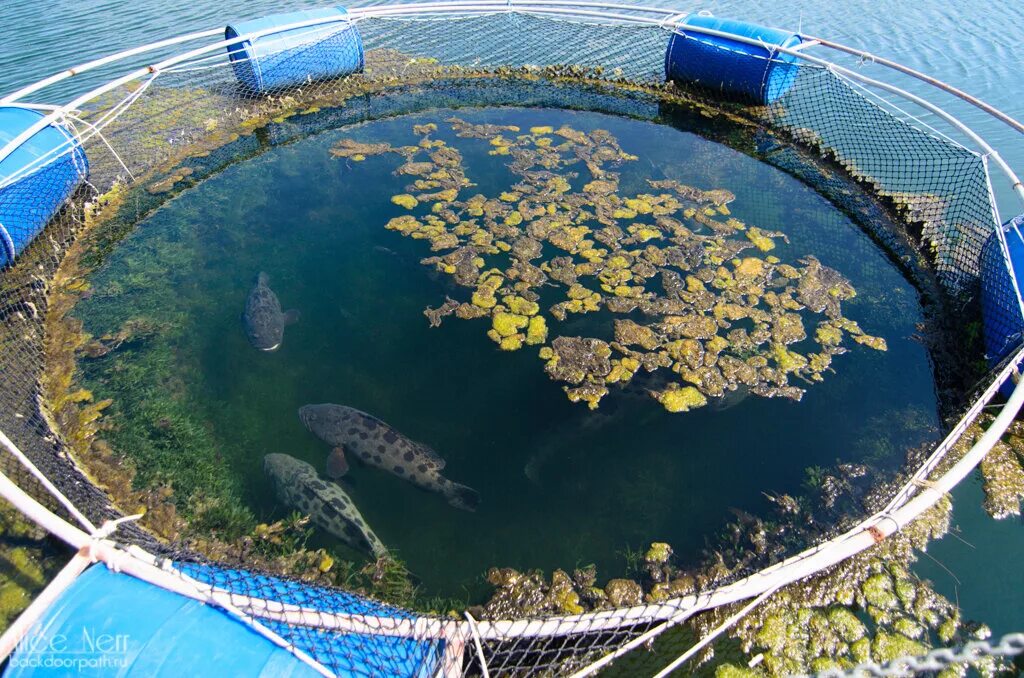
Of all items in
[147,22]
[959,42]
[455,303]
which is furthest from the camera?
[147,22]

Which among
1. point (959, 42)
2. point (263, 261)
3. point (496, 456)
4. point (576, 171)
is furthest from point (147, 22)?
point (959, 42)

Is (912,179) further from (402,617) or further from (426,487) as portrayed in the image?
(402,617)

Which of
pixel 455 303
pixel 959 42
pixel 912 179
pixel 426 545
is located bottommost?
pixel 426 545

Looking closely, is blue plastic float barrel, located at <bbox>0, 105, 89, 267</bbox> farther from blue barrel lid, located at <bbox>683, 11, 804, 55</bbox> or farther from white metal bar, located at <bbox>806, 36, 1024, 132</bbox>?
white metal bar, located at <bbox>806, 36, 1024, 132</bbox>

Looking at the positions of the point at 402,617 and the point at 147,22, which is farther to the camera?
the point at 147,22

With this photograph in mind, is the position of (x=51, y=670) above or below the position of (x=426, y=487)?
above

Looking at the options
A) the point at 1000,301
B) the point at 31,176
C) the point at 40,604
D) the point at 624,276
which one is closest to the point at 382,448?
the point at 40,604

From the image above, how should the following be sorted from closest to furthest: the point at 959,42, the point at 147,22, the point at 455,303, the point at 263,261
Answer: the point at 455,303, the point at 263,261, the point at 959,42, the point at 147,22

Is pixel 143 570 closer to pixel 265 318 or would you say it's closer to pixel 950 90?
pixel 265 318
